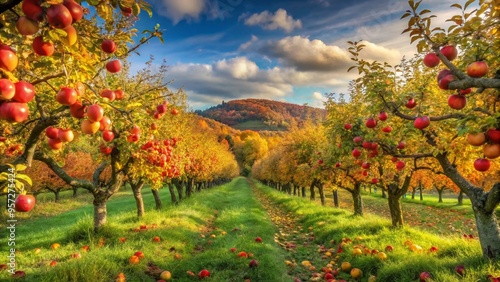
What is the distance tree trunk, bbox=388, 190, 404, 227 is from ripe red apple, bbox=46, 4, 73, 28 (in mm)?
13062

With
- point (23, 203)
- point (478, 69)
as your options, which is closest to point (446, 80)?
point (478, 69)

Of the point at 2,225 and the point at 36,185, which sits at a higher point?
the point at 36,185

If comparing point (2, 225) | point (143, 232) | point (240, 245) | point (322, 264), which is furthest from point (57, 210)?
point (322, 264)

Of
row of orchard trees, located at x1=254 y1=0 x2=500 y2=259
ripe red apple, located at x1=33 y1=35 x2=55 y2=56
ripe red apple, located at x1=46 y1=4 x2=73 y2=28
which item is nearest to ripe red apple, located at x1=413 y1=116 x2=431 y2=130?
row of orchard trees, located at x1=254 y1=0 x2=500 y2=259

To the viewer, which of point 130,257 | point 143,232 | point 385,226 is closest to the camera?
point 130,257

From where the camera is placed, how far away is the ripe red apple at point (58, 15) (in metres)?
1.98

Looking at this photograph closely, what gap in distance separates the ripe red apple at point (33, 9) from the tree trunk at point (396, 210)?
1314cm

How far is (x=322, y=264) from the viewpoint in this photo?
9680 mm

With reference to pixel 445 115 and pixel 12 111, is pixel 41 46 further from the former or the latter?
pixel 445 115

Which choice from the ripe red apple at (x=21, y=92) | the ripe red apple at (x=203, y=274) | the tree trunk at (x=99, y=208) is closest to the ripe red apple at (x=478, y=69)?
the ripe red apple at (x=21, y=92)

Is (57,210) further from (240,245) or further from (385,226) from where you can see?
(385,226)

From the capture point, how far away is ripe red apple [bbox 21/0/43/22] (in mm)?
2076

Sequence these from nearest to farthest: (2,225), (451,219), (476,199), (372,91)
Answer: (372,91) → (476,199) → (2,225) → (451,219)

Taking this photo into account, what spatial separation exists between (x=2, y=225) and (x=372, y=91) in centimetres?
2811
